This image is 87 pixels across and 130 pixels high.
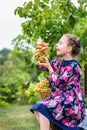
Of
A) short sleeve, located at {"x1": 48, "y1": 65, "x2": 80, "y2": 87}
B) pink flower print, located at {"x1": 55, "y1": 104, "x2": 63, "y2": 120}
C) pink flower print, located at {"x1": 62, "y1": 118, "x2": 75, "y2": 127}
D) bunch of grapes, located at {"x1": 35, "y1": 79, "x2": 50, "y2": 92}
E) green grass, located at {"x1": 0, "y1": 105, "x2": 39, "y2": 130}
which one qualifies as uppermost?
short sleeve, located at {"x1": 48, "y1": 65, "x2": 80, "y2": 87}

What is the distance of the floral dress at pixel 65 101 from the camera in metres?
4.57

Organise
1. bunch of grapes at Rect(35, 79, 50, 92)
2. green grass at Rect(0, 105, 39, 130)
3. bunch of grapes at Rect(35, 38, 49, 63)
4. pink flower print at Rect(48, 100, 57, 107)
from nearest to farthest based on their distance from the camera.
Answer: pink flower print at Rect(48, 100, 57, 107) < bunch of grapes at Rect(35, 38, 49, 63) < bunch of grapes at Rect(35, 79, 50, 92) < green grass at Rect(0, 105, 39, 130)

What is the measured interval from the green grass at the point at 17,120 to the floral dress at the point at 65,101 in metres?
2.00

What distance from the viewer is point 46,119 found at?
459 cm

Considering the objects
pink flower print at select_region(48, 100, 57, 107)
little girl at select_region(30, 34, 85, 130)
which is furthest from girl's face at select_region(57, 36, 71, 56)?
pink flower print at select_region(48, 100, 57, 107)

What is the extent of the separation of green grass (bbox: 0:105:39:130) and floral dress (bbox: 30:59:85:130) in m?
2.00

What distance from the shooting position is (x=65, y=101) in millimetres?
4570

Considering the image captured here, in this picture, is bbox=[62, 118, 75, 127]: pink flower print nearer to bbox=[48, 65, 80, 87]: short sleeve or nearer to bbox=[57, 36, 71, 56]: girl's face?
bbox=[48, 65, 80, 87]: short sleeve

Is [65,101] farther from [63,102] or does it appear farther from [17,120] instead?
[17,120]

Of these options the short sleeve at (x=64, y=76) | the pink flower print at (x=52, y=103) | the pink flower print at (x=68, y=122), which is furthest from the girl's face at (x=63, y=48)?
the pink flower print at (x=68, y=122)

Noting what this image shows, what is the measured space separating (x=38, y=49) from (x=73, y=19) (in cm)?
255

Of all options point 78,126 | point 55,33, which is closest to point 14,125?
point 55,33

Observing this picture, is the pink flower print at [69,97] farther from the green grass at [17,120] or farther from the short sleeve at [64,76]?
the green grass at [17,120]

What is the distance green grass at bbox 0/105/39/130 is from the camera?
680 cm
